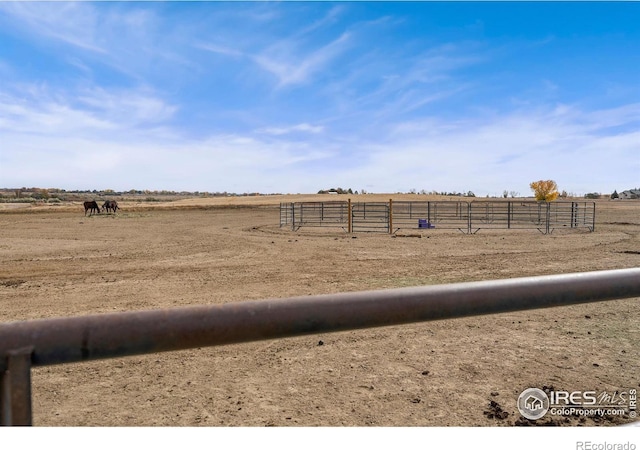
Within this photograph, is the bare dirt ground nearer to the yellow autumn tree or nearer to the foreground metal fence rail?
the foreground metal fence rail

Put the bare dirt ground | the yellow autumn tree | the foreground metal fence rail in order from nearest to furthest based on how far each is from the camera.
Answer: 1. the foreground metal fence rail
2. the bare dirt ground
3. the yellow autumn tree

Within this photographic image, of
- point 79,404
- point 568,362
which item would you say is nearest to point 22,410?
point 79,404

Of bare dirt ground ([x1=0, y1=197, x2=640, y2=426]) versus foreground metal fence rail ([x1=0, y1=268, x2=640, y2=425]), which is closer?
foreground metal fence rail ([x1=0, y1=268, x2=640, y2=425])

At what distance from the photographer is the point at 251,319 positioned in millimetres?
1479

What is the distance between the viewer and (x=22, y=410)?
4.38 ft

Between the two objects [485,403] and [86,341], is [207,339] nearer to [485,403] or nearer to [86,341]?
[86,341]

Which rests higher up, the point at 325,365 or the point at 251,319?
the point at 251,319

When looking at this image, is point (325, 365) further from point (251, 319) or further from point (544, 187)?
point (544, 187)

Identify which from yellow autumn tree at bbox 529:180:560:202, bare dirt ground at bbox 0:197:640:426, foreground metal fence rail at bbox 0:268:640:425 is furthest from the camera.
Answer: yellow autumn tree at bbox 529:180:560:202

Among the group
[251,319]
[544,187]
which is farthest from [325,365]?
[544,187]

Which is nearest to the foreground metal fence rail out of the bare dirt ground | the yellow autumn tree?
the bare dirt ground

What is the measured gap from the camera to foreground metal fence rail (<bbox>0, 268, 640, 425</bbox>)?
1.32 m

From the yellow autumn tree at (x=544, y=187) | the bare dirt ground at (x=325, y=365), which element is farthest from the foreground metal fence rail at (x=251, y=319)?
the yellow autumn tree at (x=544, y=187)

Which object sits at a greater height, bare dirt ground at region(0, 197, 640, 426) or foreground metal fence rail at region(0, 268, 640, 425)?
foreground metal fence rail at region(0, 268, 640, 425)
